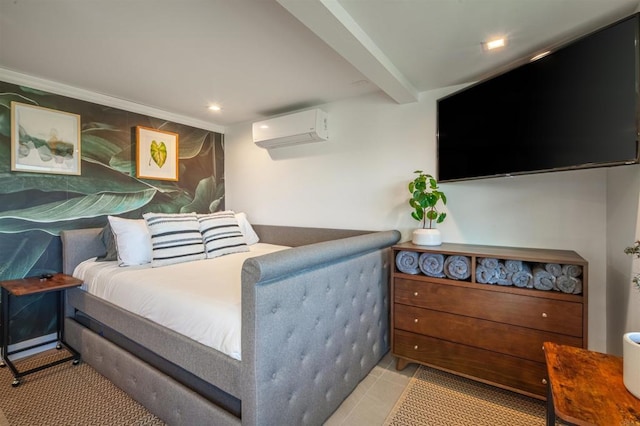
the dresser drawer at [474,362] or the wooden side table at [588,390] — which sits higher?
the wooden side table at [588,390]

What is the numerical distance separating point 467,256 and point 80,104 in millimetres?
3417

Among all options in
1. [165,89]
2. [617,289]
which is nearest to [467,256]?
[617,289]

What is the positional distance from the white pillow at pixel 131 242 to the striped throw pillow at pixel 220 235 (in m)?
0.46

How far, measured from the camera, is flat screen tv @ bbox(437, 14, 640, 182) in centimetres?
122

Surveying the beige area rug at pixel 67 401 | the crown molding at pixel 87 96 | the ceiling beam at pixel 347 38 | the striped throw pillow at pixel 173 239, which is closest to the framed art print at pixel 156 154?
Result: the crown molding at pixel 87 96

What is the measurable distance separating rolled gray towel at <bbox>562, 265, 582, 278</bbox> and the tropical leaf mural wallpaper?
3.49m

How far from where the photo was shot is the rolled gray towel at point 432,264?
190 centimetres

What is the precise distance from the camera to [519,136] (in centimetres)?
168

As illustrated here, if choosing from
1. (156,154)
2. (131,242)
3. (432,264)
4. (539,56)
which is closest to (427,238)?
(432,264)

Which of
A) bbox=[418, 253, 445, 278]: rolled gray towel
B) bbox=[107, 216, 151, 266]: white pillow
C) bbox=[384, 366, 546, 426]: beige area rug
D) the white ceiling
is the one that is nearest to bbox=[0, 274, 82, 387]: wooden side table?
bbox=[107, 216, 151, 266]: white pillow

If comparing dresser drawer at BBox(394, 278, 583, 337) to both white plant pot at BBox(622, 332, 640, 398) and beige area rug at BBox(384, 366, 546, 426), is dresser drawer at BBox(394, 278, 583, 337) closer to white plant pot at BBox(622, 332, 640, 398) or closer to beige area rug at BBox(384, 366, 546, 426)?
beige area rug at BBox(384, 366, 546, 426)

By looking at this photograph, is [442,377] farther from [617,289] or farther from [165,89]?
[165,89]

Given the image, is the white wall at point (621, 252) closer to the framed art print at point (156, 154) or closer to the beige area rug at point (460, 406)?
the beige area rug at point (460, 406)

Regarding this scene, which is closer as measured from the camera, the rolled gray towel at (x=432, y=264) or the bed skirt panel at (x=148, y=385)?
the bed skirt panel at (x=148, y=385)
